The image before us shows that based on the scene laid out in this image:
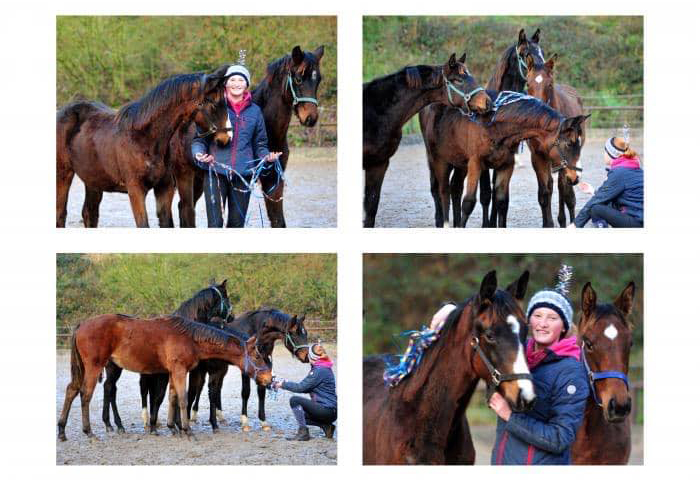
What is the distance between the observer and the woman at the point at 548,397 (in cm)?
539

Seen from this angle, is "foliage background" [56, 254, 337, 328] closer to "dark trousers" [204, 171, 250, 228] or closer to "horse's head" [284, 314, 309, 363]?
"horse's head" [284, 314, 309, 363]

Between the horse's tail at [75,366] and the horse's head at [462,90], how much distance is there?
297 cm

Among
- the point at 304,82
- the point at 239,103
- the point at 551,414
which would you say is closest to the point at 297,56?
the point at 304,82

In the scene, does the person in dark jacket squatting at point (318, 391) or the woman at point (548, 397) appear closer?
the woman at point (548, 397)

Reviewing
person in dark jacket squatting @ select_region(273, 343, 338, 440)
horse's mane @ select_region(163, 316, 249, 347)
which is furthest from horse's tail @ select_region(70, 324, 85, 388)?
person in dark jacket squatting @ select_region(273, 343, 338, 440)

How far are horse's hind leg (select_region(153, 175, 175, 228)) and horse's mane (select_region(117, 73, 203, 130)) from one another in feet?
1.45

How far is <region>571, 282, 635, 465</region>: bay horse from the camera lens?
5.91 metres

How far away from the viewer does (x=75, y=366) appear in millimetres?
7270

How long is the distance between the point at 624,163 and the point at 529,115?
712mm

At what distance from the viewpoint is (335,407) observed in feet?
23.7

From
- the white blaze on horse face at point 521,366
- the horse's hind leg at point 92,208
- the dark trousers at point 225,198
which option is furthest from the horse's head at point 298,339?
the white blaze on horse face at point 521,366

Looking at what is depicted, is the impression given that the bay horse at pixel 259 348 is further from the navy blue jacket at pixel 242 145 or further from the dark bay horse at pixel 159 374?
the navy blue jacket at pixel 242 145

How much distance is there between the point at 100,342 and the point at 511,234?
283 cm
